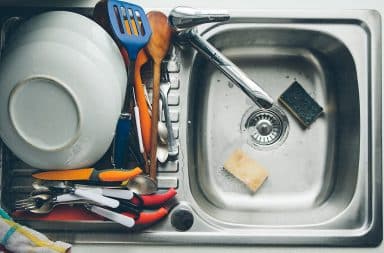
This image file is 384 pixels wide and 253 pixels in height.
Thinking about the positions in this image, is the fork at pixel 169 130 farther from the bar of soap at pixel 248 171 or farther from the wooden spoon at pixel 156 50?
the bar of soap at pixel 248 171

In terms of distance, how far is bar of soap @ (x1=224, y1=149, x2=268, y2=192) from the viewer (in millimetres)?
1025

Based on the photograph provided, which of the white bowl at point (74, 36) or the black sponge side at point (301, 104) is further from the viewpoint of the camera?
the black sponge side at point (301, 104)

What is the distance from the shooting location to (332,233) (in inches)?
36.7

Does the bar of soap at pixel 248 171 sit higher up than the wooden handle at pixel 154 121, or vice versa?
the wooden handle at pixel 154 121

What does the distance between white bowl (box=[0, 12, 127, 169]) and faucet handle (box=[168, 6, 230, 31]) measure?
130mm

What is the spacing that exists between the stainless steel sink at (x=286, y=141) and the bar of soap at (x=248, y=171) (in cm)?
2

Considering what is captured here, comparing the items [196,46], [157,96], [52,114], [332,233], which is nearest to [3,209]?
[52,114]

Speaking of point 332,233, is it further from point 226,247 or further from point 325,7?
point 325,7

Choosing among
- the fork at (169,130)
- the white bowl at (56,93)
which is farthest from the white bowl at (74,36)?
the fork at (169,130)

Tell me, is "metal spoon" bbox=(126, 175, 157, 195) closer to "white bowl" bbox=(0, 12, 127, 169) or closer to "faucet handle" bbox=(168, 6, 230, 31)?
"white bowl" bbox=(0, 12, 127, 169)

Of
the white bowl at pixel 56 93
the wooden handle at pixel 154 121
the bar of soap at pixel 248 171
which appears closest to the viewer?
the white bowl at pixel 56 93

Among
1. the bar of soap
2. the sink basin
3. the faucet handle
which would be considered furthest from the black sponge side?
the faucet handle

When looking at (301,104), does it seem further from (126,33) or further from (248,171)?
A: (126,33)

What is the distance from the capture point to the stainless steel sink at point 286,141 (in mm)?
928
